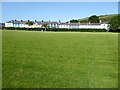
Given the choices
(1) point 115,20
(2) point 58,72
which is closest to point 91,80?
(2) point 58,72

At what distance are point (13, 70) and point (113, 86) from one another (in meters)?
4.89

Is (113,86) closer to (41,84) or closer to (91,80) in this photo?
(91,80)

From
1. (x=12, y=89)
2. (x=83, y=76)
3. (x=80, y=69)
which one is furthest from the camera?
(x=80, y=69)

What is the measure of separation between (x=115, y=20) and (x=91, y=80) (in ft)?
414

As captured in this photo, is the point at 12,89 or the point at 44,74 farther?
the point at 44,74

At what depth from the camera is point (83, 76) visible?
1078 centimetres

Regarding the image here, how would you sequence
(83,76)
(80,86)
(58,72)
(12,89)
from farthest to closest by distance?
(58,72) < (83,76) < (80,86) < (12,89)

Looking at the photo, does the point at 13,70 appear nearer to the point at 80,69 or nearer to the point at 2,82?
the point at 2,82

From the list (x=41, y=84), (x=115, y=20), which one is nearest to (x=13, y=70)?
(x=41, y=84)

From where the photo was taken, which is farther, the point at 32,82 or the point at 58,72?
the point at 58,72

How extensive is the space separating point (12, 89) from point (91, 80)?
330cm

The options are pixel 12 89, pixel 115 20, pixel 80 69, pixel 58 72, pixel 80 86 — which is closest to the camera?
pixel 12 89

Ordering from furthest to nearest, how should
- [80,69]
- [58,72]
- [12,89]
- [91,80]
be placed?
[80,69]
[58,72]
[91,80]
[12,89]

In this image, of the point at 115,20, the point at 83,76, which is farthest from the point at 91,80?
the point at 115,20
